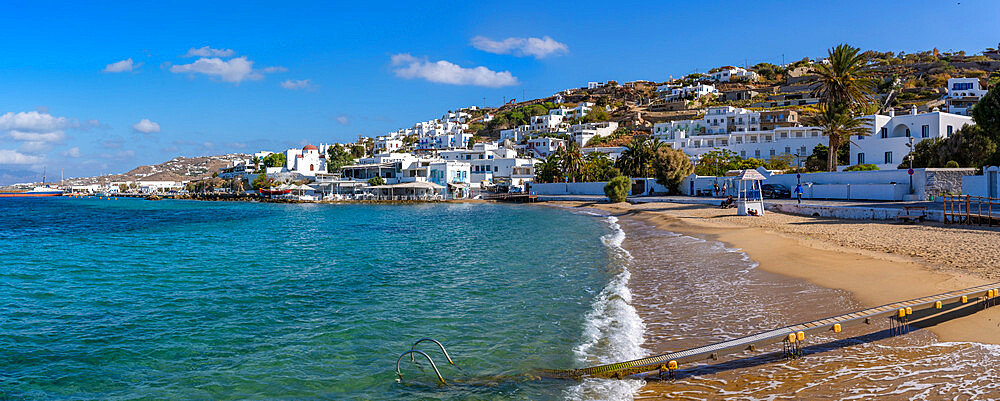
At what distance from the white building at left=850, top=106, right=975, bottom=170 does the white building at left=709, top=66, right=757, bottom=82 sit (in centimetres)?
11854

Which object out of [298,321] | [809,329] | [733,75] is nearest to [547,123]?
[733,75]

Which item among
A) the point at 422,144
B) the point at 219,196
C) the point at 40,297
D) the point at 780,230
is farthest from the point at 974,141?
the point at 422,144

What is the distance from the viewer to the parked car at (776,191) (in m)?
44.1

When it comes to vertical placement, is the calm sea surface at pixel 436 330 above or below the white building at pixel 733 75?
below

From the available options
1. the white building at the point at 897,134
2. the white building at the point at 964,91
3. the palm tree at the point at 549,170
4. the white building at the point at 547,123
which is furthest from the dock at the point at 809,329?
the white building at the point at 547,123

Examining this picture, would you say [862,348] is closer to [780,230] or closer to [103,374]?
[103,374]

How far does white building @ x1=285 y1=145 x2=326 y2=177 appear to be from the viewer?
11556 cm

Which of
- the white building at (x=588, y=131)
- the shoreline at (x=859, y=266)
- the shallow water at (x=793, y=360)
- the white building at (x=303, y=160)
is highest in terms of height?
the white building at (x=588, y=131)

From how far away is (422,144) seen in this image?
6255 inches

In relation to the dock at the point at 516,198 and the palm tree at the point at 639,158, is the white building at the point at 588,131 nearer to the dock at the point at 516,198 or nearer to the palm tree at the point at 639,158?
the dock at the point at 516,198

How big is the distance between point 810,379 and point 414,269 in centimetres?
1413

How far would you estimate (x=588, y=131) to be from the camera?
117m

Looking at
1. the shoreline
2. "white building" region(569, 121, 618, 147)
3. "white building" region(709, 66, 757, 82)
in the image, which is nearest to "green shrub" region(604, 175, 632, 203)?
the shoreline

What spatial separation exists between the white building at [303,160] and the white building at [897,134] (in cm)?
9927
